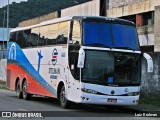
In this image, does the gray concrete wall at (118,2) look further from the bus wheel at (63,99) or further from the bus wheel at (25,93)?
the bus wheel at (63,99)

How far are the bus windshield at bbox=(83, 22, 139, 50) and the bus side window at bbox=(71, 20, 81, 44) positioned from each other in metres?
0.30

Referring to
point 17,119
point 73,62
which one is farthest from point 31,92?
point 17,119

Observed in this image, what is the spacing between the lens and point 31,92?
23422 millimetres

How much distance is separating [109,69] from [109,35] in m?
1.40

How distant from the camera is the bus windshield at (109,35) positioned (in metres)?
17.4

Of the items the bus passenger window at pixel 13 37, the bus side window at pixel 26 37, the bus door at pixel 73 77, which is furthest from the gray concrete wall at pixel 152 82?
the bus passenger window at pixel 13 37

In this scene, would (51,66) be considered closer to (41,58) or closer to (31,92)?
(41,58)

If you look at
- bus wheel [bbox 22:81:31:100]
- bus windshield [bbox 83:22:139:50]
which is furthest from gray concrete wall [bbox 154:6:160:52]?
bus windshield [bbox 83:22:139:50]

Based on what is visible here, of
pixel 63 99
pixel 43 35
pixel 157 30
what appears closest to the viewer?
pixel 63 99

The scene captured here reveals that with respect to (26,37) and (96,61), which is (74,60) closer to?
(96,61)

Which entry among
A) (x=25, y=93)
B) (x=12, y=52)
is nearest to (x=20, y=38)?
(x=12, y=52)

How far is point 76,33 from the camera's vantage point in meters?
18.0

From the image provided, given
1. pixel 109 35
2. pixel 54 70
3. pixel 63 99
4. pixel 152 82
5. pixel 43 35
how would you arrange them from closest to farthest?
pixel 109 35
pixel 63 99
pixel 54 70
pixel 43 35
pixel 152 82

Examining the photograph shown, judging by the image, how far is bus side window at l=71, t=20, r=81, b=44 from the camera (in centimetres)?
1766
